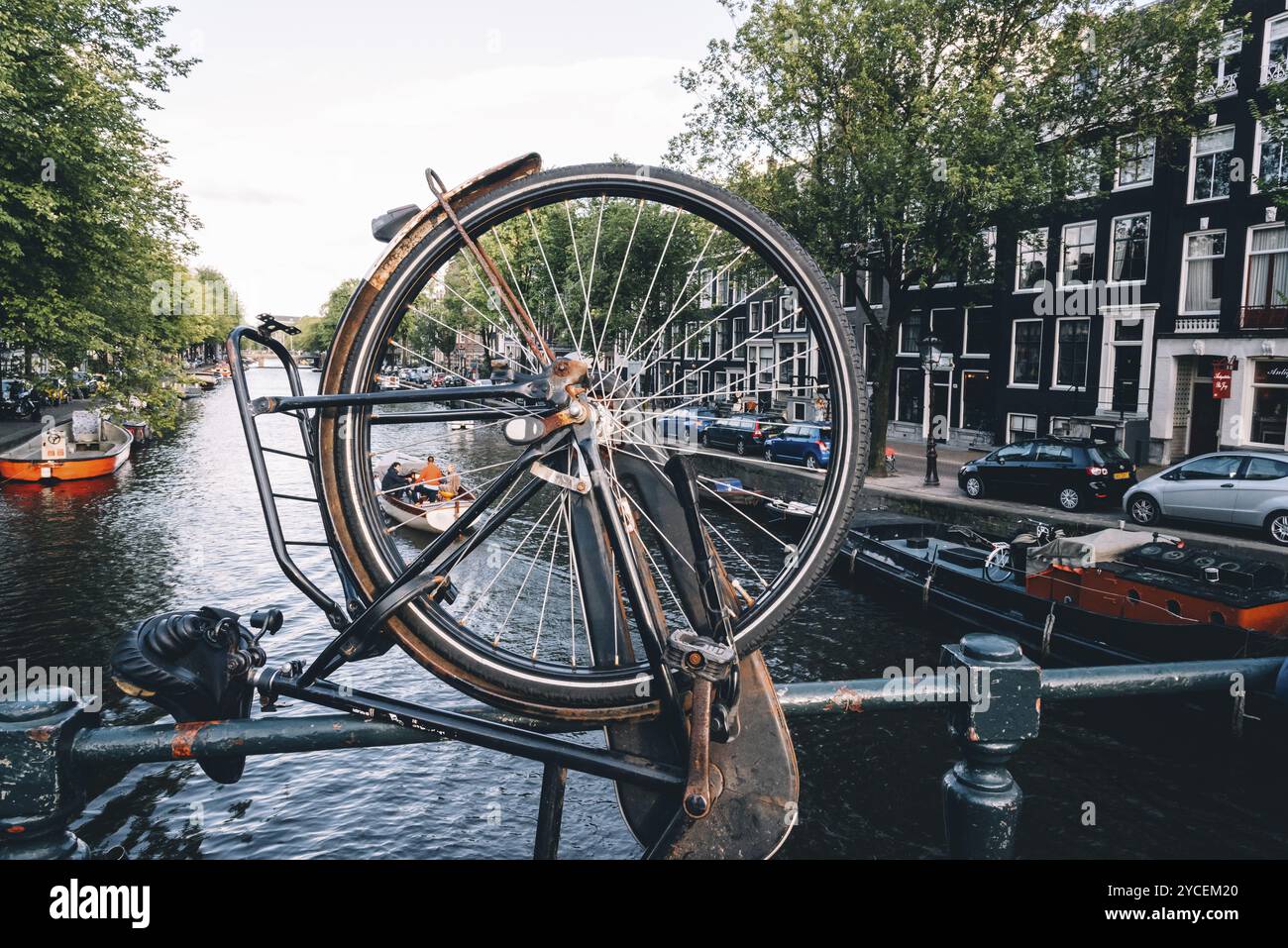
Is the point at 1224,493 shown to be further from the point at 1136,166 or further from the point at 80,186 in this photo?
the point at 80,186

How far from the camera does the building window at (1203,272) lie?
90.7ft

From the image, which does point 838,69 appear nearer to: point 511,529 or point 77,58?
point 511,529

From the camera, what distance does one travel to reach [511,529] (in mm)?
26031

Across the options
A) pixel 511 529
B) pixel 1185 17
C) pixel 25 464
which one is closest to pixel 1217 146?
pixel 1185 17

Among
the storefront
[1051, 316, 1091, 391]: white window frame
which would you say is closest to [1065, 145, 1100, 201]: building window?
the storefront

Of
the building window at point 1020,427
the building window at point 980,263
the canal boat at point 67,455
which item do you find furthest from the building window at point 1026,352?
the canal boat at point 67,455

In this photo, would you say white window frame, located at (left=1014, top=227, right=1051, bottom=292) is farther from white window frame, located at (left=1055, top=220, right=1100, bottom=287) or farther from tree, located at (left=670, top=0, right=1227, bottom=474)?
tree, located at (left=670, top=0, right=1227, bottom=474)

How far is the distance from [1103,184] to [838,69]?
9426 millimetres

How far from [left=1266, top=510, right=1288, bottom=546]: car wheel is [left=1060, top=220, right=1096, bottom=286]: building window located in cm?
1557

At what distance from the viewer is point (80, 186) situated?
74.1 feet

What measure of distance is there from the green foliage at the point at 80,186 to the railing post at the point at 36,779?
22.7 metres

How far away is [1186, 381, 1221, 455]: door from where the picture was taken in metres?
28.2

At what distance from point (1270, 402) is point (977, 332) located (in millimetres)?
11549

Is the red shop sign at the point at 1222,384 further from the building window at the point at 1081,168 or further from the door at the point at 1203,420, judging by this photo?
the building window at the point at 1081,168
